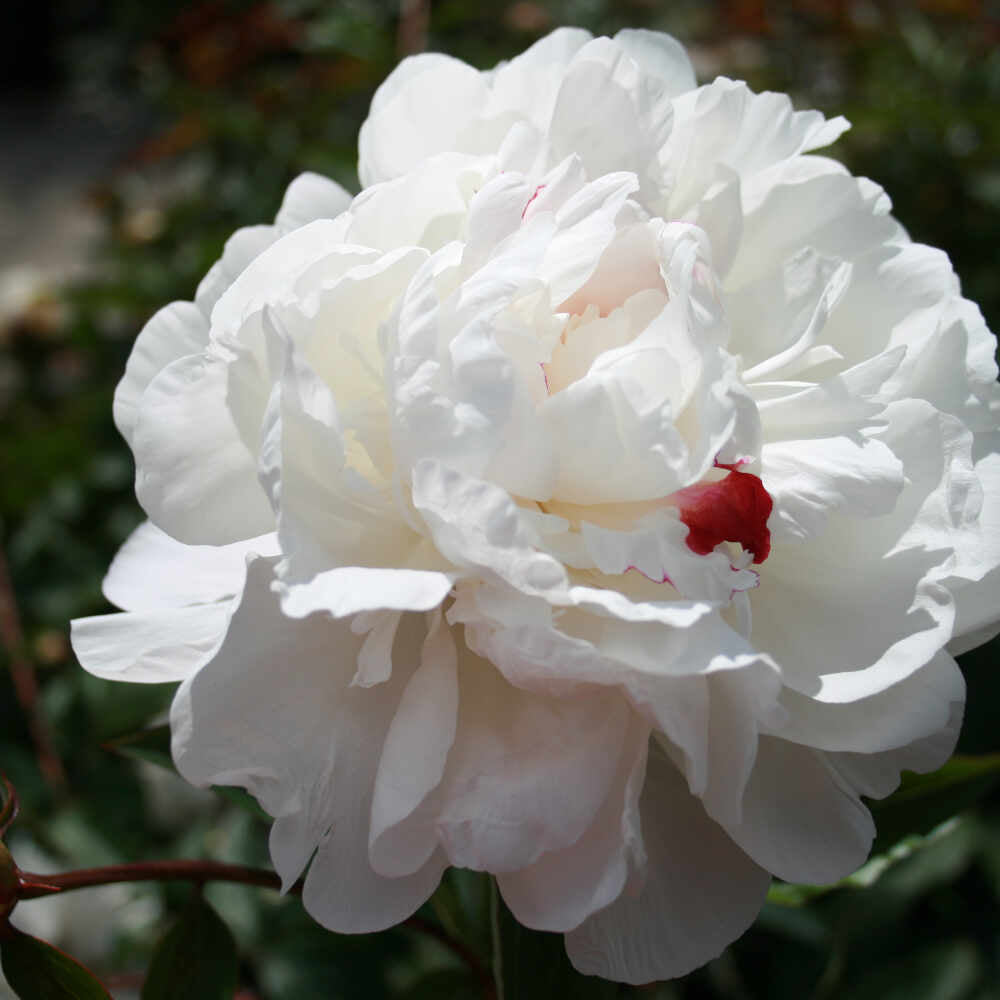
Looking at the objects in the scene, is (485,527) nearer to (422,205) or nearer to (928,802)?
(422,205)

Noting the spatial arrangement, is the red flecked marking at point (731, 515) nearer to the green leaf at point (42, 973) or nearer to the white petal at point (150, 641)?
→ the white petal at point (150, 641)

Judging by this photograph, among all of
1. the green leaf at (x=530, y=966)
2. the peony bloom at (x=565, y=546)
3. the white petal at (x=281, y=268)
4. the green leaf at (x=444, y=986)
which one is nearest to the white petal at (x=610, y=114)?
the peony bloom at (x=565, y=546)

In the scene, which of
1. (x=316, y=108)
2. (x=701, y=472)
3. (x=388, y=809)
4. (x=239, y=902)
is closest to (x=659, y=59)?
(x=701, y=472)

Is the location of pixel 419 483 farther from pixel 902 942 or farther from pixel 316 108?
pixel 316 108

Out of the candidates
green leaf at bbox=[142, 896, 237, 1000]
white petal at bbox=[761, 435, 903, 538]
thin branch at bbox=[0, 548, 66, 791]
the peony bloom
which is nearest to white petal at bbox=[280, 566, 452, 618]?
the peony bloom

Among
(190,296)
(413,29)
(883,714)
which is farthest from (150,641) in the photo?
(413,29)

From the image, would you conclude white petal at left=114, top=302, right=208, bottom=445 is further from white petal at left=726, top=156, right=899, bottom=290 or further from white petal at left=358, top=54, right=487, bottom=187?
white petal at left=726, top=156, right=899, bottom=290
